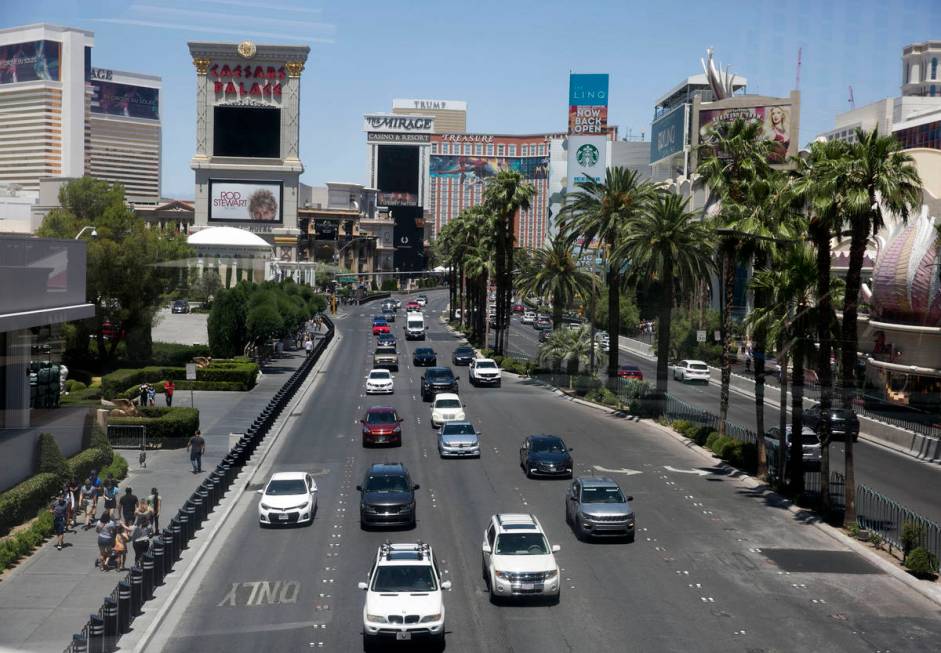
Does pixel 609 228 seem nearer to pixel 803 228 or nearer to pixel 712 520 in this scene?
pixel 803 228

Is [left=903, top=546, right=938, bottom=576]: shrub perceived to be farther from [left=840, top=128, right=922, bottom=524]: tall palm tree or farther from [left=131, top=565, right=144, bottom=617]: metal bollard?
[left=131, top=565, right=144, bottom=617]: metal bollard

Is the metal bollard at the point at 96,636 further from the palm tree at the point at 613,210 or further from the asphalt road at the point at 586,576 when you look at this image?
the palm tree at the point at 613,210

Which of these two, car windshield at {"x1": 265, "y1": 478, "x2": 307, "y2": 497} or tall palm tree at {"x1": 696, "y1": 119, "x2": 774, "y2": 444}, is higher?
tall palm tree at {"x1": 696, "y1": 119, "x2": 774, "y2": 444}

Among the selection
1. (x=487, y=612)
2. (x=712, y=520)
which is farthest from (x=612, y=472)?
(x=487, y=612)

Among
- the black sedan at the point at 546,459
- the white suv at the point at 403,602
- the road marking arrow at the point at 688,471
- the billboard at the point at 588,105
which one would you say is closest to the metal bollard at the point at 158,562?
the white suv at the point at 403,602

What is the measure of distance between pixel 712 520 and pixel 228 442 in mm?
21240

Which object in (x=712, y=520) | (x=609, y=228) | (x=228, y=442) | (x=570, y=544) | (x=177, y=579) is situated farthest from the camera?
(x=609, y=228)

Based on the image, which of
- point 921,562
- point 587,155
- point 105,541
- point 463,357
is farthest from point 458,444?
point 587,155

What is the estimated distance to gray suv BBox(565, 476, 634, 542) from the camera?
85.8 feet

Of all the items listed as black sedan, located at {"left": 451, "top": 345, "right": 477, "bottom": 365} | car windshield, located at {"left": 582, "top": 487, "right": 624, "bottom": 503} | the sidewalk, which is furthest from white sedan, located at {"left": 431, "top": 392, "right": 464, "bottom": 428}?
black sedan, located at {"left": 451, "top": 345, "right": 477, "bottom": 365}

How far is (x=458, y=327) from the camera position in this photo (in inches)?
4557

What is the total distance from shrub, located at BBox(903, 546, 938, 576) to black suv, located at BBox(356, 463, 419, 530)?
12472 millimetres

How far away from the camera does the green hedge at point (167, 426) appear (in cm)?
4084

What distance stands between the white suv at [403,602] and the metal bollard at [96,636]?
4499 millimetres
